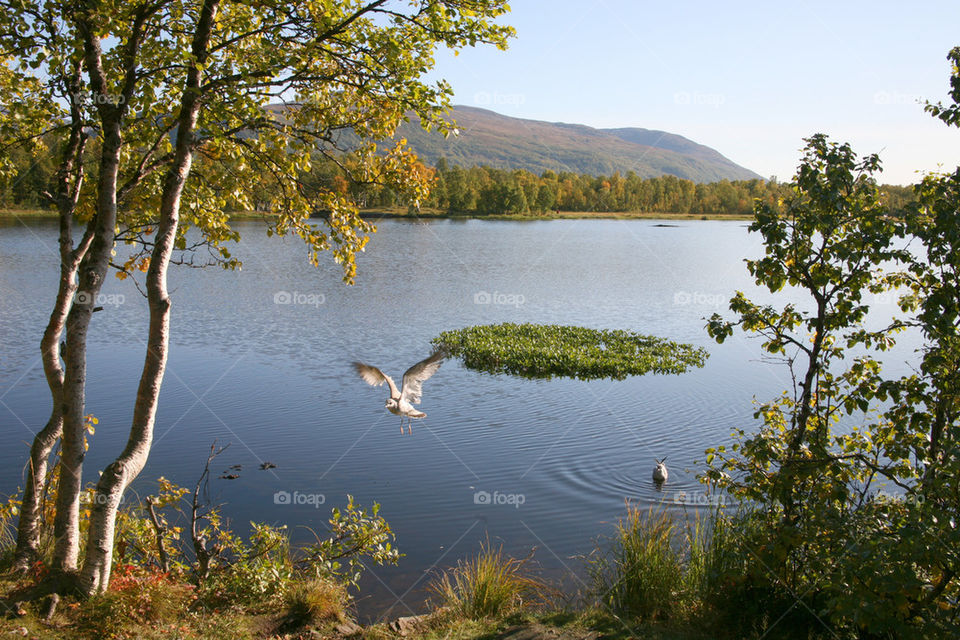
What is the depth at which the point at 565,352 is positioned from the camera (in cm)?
Answer: 2459

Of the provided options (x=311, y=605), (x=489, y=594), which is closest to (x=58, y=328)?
(x=311, y=605)

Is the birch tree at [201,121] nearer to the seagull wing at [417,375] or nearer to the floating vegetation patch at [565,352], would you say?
the seagull wing at [417,375]

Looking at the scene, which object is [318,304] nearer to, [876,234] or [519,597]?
[519,597]

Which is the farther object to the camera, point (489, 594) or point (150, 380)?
point (489, 594)

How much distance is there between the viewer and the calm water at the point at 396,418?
12.4 m

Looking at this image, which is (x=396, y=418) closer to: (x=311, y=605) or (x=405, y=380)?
(x=405, y=380)

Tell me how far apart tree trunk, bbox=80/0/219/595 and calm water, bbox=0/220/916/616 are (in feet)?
12.2

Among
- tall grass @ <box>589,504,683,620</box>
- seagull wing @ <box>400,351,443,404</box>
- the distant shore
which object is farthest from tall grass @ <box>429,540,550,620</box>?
the distant shore

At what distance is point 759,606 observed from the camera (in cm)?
721

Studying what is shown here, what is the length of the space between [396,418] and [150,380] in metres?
11.8

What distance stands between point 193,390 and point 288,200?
42.2ft

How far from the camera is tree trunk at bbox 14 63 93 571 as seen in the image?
720 centimetres

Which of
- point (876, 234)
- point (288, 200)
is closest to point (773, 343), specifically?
point (876, 234)

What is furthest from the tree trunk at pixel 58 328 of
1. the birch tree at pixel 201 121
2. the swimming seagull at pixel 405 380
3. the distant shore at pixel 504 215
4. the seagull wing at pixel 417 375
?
the distant shore at pixel 504 215
